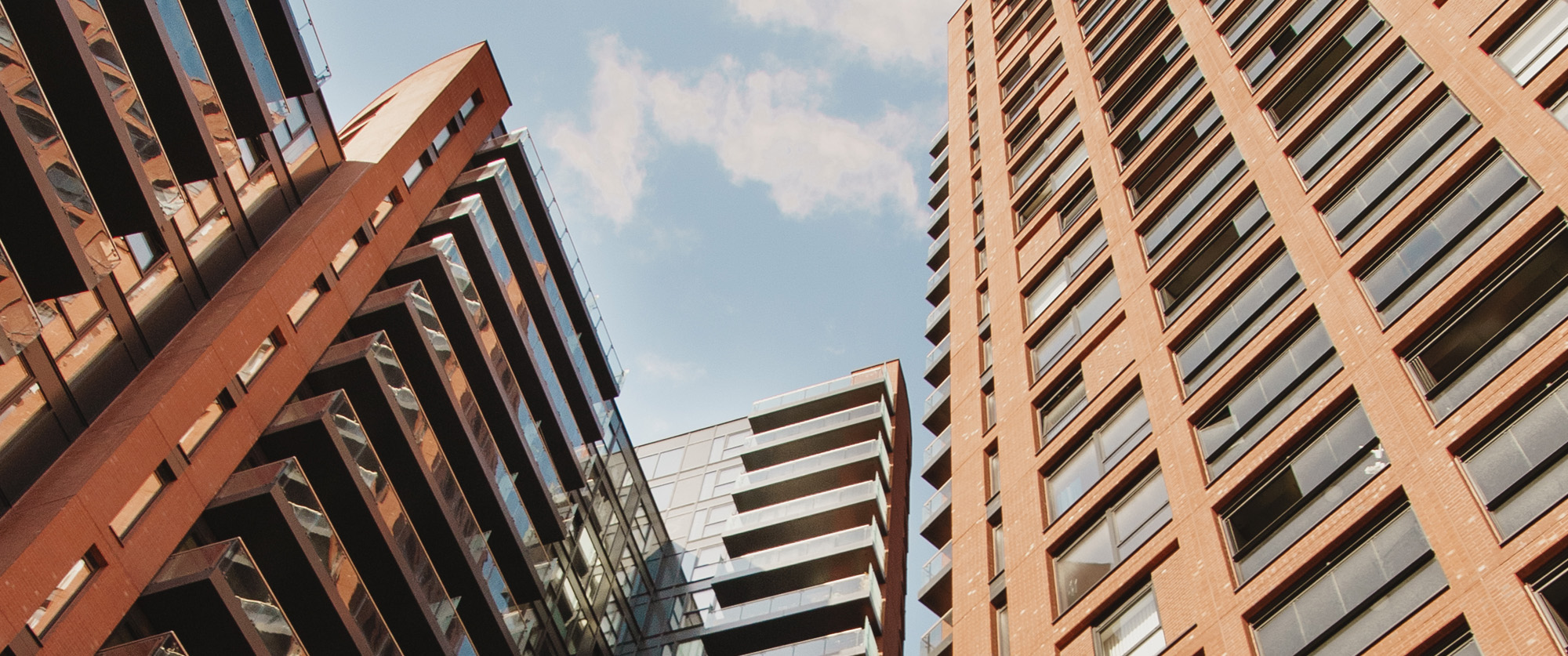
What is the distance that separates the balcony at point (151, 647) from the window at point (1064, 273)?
60.7ft

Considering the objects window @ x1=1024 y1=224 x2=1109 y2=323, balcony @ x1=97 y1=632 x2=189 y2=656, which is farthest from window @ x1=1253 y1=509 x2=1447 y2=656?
balcony @ x1=97 y1=632 x2=189 y2=656

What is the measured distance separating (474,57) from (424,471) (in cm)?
1381

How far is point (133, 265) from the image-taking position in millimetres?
20688

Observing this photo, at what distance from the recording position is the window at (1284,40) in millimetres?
27438

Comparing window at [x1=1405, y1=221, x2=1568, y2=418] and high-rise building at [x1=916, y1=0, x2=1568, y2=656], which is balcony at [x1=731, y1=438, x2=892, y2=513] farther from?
window at [x1=1405, y1=221, x2=1568, y2=418]

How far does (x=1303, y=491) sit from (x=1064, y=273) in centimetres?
1170

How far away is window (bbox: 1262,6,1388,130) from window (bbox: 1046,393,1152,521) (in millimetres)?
7893

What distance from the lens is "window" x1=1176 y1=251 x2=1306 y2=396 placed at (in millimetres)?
20797

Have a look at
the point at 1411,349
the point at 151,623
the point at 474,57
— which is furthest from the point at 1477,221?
the point at 474,57

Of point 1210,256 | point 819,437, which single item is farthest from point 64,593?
point 819,437

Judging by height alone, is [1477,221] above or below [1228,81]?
below

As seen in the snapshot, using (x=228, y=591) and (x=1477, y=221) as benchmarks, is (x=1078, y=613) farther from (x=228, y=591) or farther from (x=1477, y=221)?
(x=228, y=591)

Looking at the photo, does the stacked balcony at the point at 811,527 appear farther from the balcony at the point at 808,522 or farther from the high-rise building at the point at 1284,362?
the high-rise building at the point at 1284,362

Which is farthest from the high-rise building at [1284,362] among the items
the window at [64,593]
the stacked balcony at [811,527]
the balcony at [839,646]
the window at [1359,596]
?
the window at [64,593]
